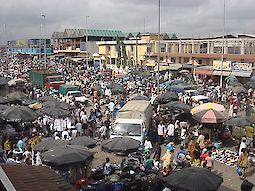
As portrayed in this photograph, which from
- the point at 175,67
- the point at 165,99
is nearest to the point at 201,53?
the point at 175,67

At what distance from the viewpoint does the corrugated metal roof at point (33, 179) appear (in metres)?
5.20

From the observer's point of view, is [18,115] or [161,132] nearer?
[18,115]

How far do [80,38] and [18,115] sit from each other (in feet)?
221

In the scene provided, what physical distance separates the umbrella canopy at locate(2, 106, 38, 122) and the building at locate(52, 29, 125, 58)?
5795 cm

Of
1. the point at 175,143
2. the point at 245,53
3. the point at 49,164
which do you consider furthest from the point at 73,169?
the point at 245,53

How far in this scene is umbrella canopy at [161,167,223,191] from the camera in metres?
8.76

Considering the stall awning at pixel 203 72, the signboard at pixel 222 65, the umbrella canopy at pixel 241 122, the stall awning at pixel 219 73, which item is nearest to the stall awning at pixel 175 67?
the stall awning at pixel 203 72

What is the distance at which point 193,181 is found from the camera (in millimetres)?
8883

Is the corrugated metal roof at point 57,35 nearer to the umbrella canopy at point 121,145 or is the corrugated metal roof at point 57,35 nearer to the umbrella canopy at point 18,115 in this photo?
the umbrella canopy at point 18,115

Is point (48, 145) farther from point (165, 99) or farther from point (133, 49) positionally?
point (133, 49)

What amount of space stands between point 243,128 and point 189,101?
819cm

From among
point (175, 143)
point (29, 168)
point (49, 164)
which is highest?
point (29, 168)

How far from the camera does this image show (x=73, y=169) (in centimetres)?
1119

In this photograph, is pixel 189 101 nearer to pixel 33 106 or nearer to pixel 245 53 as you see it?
pixel 33 106
